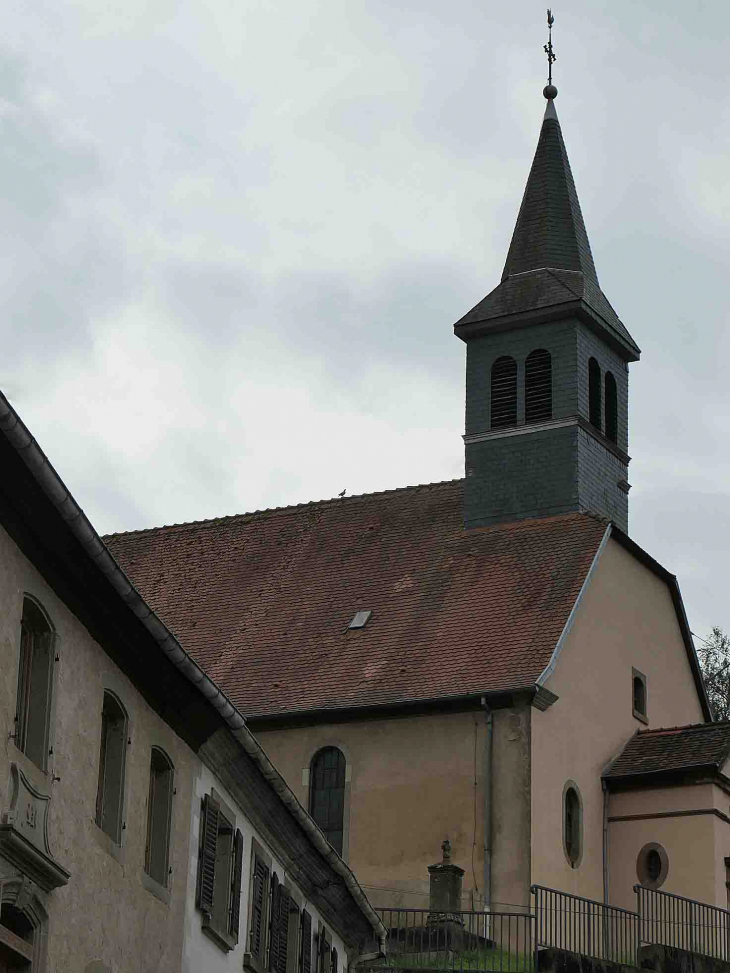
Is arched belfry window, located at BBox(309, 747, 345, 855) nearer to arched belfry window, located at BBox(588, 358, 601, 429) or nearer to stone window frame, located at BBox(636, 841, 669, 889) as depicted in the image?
stone window frame, located at BBox(636, 841, 669, 889)

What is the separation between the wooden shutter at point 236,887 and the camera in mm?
22406

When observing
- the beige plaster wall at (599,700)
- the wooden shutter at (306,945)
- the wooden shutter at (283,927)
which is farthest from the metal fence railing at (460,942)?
the wooden shutter at (283,927)

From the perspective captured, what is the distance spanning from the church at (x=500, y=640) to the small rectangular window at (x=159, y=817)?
14.1m

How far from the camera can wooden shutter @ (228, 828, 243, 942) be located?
73.5 ft

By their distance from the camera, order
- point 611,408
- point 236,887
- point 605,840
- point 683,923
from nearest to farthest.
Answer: point 236,887 → point 683,923 → point 605,840 → point 611,408

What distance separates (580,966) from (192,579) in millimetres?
15388

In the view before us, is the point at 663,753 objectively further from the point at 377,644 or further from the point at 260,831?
the point at 260,831

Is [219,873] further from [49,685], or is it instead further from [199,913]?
[49,685]

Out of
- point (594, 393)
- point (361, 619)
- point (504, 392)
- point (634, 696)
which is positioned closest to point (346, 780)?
point (361, 619)

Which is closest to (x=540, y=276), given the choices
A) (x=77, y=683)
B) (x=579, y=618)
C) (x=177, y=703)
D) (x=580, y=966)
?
(x=579, y=618)

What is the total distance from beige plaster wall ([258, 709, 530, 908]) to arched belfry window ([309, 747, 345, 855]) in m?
0.15

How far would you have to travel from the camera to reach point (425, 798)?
115 feet

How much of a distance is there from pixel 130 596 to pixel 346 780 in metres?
18.9

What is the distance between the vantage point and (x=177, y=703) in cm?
2036
